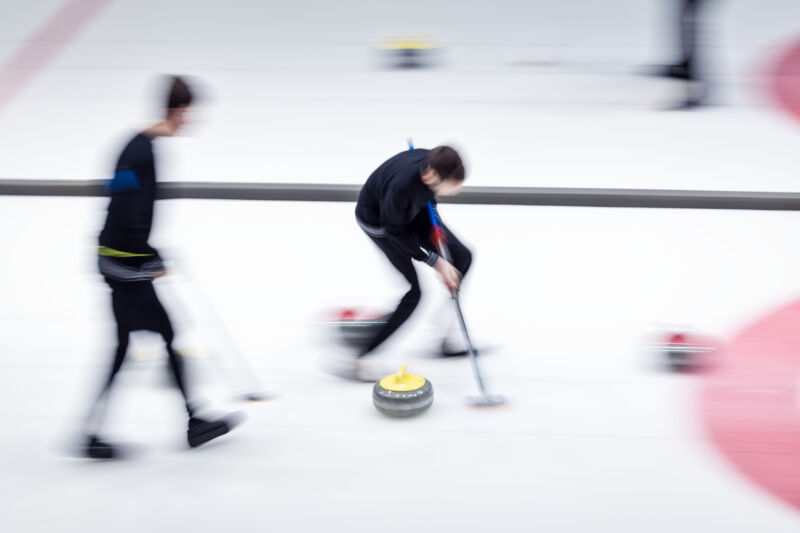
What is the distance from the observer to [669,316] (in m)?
3.29

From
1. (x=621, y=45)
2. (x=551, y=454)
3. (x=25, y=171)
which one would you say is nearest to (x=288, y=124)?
(x=25, y=171)

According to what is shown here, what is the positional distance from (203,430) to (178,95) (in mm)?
1024

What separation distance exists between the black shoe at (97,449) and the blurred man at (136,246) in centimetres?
5

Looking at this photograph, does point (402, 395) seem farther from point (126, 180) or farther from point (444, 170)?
point (126, 180)

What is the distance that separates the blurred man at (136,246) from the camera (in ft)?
7.07

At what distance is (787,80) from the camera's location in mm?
5188

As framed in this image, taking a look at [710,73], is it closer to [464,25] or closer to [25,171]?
[464,25]

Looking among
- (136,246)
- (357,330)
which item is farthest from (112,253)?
(357,330)

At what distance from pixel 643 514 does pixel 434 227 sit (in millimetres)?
1090

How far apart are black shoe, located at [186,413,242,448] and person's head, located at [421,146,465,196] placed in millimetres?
998

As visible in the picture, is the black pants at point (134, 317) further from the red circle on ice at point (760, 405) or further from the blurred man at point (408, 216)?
the red circle on ice at point (760, 405)

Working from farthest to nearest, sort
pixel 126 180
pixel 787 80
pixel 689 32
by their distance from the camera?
1. pixel 787 80
2. pixel 689 32
3. pixel 126 180

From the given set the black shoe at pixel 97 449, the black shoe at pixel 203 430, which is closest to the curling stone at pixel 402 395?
the black shoe at pixel 203 430

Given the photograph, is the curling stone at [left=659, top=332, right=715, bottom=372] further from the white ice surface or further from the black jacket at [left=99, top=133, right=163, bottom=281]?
the black jacket at [left=99, top=133, right=163, bottom=281]
